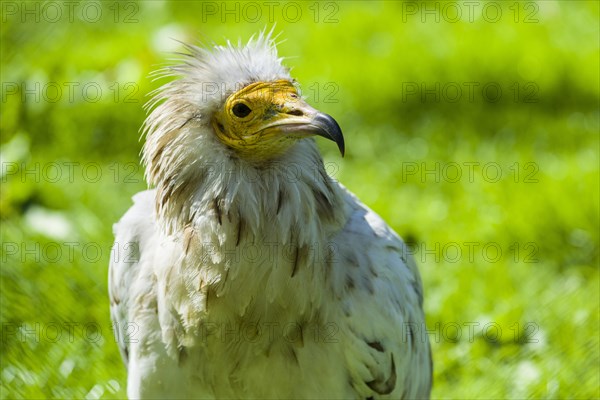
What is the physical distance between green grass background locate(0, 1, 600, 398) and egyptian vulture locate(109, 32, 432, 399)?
3.68 feet

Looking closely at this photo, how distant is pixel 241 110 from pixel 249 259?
51 cm

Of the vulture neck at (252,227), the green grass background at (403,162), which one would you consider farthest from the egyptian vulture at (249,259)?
the green grass background at (403,162)

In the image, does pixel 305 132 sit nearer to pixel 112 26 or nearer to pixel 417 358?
pixel 417 358

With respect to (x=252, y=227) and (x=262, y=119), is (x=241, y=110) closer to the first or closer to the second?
(x=262, y=119)

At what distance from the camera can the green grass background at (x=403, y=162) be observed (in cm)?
477

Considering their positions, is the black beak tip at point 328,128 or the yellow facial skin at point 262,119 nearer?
the black beak tip at point 328,128

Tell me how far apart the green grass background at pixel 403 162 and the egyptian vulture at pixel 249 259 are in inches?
44.1

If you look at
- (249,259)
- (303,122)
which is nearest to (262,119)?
(303,122)

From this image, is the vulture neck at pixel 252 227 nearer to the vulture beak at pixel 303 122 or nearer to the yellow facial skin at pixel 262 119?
the yellow facial skin at pixel 262 119

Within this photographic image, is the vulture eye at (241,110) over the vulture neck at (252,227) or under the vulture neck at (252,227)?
over

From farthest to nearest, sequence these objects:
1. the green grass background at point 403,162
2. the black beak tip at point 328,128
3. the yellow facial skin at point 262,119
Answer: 1. the green grass background at point 403,162
2. the yellow facial skin at point 262,119
3. the black beak tip at point 328,128

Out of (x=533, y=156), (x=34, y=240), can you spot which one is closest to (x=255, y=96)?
(x=34, y=240)

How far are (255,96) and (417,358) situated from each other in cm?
136

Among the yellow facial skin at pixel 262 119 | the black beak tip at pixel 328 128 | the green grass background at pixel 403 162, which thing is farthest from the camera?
the green grass background at pixel 403 162
